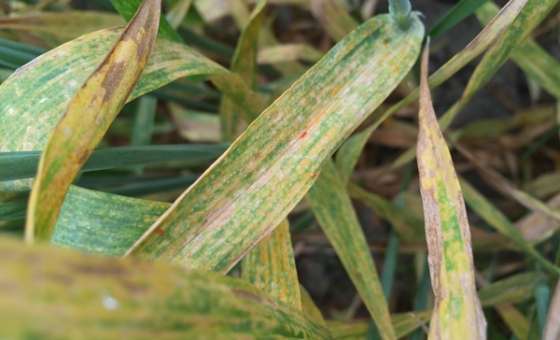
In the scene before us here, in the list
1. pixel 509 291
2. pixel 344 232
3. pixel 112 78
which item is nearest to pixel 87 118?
pixel 112 78

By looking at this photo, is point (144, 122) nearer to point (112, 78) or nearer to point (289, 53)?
point (289, 53)

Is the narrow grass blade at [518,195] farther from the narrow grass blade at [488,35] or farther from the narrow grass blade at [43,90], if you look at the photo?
the narrow grass blade at [43,90]

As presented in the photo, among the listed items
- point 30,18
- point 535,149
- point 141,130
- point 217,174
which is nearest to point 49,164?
point 217,174

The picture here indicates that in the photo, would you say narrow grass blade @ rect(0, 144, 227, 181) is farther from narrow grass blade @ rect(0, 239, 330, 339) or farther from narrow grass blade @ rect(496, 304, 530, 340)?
narrow grass blade @ rect(496, 304, 530, 340)

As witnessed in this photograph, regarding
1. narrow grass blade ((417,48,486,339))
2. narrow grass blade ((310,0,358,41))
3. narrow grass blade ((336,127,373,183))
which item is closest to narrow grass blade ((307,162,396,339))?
narrow grass blade ((336,127,373,183))

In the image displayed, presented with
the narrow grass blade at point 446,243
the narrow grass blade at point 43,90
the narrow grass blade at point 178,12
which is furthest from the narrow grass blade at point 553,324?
the narrow grass blade at point 178,12

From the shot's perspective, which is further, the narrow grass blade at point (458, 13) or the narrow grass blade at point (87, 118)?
the narrow grass blade at point (458, 13)

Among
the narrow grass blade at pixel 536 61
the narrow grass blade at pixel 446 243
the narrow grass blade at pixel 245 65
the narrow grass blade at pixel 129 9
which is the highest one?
the narrow grass blade at pixel 245 65
